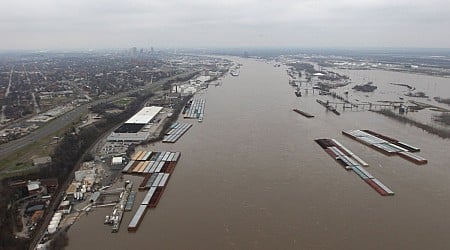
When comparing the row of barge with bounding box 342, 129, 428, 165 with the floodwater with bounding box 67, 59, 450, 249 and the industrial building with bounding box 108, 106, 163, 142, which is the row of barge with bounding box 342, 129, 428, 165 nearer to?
the floodwater with bounding box 67, 59, 450, 249

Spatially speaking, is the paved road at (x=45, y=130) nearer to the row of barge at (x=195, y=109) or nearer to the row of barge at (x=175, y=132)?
the row of barge at (x=175, y=132)

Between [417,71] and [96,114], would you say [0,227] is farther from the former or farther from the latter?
[417,71]

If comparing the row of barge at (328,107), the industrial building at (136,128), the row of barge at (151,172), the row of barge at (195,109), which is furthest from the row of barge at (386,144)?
the industrial building at (136,128)

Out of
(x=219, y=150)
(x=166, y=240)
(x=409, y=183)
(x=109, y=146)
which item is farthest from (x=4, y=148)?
(x=409, y=183)

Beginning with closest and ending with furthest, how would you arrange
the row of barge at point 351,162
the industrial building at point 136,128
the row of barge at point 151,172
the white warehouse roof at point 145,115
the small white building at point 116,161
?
1. the row of barge at point 151,172
2. the row of barge at point 351,162
3. the small white building at point 116,161
4. the industrial building at point 136,128
5. the white warehouse roof at point 145,115

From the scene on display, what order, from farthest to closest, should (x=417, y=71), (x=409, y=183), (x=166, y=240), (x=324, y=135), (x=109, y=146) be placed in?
(x=417, y=71) < (x=324, y=135) < (x=109, y=146) < (x=409, y=183) < (x=166, y=240)

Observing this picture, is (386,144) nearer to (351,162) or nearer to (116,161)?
(351,162)

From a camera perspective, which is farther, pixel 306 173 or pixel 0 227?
pixel 306 173
